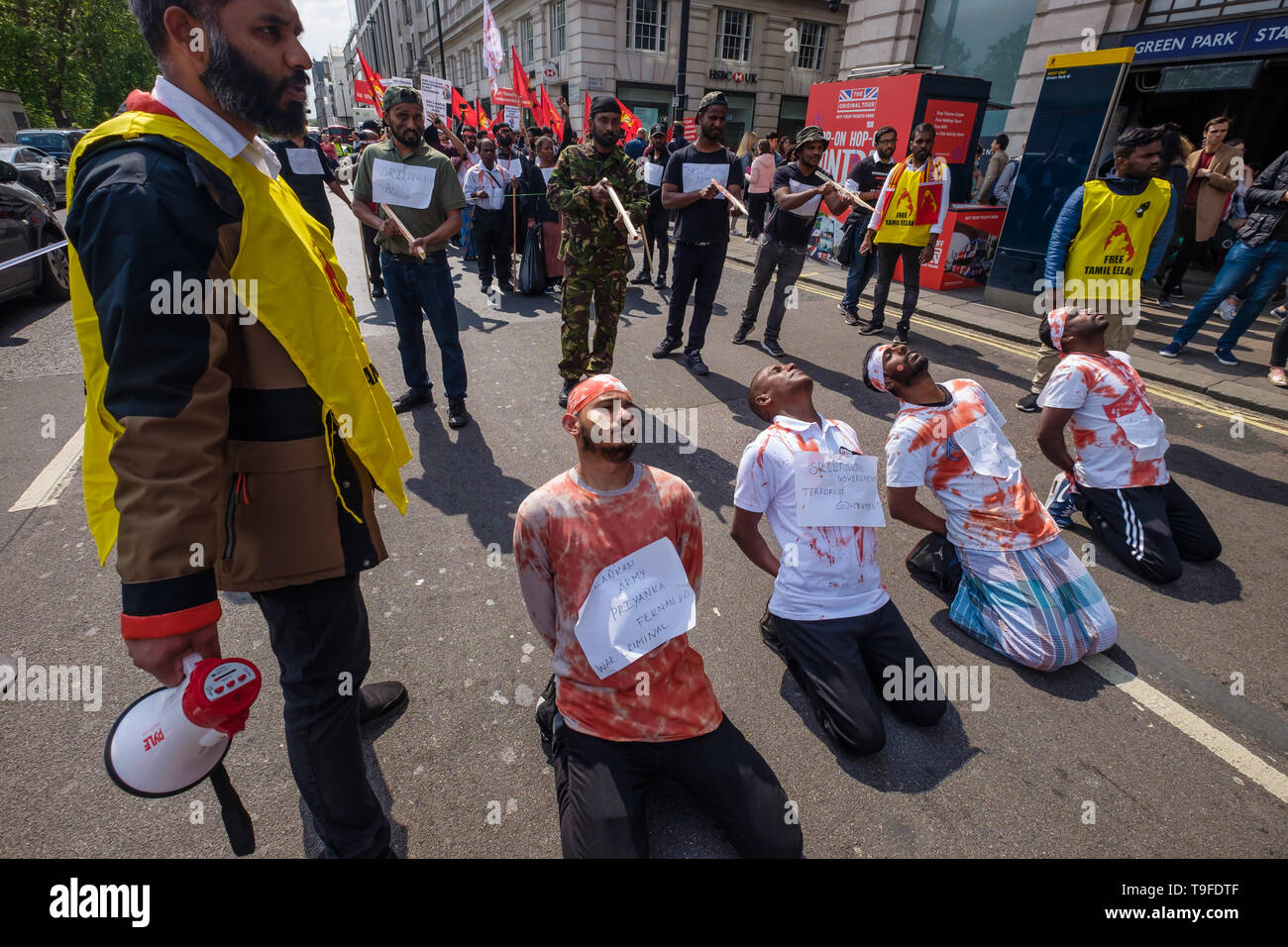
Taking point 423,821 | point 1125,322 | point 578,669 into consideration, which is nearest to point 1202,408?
point 1125,322

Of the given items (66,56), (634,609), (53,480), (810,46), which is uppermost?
(810,46)

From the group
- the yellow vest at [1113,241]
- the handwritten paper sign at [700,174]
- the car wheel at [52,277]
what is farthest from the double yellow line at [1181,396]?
the car wheel at [52,277]

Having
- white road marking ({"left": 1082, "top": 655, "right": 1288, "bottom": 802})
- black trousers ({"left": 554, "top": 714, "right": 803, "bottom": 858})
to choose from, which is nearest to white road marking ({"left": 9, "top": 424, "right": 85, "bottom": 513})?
black trousers ({"left": 554, "top": 714, "right": 803, "bottom": 858})

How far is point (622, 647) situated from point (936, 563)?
6.95 feet

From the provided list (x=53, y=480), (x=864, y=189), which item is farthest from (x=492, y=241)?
(x=53, y=480)

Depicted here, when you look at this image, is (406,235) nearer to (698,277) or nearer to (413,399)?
(413,399)

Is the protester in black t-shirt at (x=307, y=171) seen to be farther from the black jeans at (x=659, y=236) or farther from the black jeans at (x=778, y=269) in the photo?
the black jeans at (x=778, y=269)

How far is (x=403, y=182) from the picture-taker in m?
4.73

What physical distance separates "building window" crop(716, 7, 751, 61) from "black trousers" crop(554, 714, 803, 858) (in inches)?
1195

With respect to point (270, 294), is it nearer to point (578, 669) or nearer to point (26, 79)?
point (578, 669)

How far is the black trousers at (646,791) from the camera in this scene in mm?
1891

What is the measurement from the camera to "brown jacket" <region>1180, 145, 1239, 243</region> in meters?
7.86

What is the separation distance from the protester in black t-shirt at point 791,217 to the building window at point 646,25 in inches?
908
